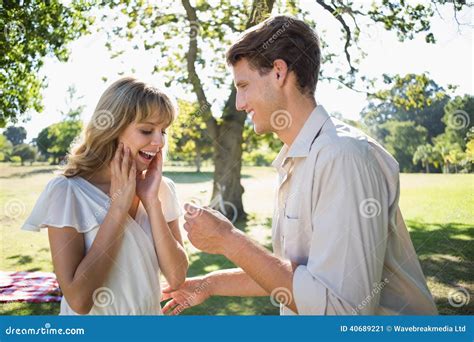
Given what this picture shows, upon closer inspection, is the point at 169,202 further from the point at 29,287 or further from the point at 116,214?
the point at 29,287

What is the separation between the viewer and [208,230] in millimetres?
1762

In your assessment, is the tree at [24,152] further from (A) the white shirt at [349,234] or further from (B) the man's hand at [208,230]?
(A) the white shirt at [349,234]

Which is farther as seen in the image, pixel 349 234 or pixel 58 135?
pixel 58 135

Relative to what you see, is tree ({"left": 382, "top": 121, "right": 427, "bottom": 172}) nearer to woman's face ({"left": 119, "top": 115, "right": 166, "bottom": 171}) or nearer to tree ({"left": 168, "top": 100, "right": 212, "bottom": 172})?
tree ({"left": 168, "top": 100, "right": 212, "bottom": 172})

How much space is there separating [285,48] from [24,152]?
35.6 feet

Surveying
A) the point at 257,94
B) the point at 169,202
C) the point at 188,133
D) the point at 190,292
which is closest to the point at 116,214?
the point at 169,202

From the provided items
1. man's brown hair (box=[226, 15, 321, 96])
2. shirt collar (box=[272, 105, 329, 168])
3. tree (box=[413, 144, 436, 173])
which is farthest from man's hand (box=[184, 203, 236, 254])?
tree (box=[413, 144, 436, 173])

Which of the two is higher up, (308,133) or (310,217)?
(308,133)

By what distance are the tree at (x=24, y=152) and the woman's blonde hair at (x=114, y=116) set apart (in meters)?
10.2

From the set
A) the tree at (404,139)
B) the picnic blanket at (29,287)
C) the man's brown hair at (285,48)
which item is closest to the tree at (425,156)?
the tree at (404,139)

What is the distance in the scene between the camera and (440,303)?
479cm

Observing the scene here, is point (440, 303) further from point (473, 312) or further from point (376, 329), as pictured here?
point (376, 329)

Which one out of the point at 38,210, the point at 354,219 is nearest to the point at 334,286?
the point at 354,219

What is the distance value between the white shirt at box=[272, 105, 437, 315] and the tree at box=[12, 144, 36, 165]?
1094cm
